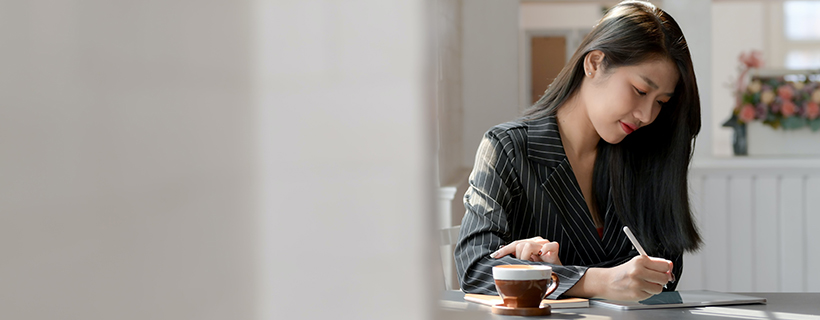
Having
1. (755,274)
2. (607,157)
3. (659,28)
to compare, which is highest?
(659,28)

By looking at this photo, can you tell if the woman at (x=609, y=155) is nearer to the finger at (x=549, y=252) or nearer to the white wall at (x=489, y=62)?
the finger at (x=549, y=252)

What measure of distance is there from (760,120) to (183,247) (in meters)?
2.31

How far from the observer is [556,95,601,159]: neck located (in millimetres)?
1032

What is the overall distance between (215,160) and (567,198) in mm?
902

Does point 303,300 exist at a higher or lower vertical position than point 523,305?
higher

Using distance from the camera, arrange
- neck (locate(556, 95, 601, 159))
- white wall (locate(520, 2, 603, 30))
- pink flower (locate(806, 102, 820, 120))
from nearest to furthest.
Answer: neck (locate(556, 95, 601, 159)), pink flower (locate(806, 102, 820, 120)), white wall (locate(520, 2, 603, 30))

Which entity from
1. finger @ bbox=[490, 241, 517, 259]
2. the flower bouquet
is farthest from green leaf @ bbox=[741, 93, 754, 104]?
finger @ bbox=[490, 241, 517, 259]

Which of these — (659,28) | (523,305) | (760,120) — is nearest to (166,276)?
(523,305)

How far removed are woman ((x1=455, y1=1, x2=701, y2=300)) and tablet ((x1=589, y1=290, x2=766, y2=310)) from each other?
168 mm

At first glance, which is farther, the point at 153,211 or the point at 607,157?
the point at 607,157

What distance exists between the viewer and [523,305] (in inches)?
23.8

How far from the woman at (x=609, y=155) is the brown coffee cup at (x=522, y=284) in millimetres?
275

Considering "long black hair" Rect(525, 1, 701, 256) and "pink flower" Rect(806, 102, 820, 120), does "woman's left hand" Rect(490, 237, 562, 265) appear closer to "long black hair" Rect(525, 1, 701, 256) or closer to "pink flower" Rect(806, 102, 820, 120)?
"long black hair" Rect(525, 1, 701, 256)

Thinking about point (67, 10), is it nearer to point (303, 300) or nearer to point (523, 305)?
point (303, 300)
